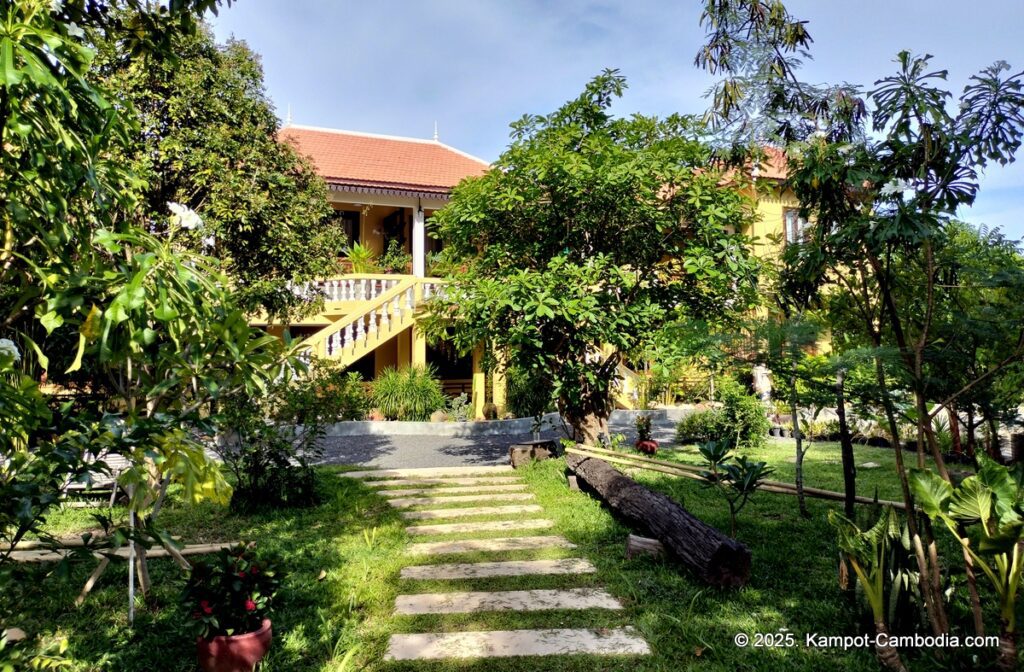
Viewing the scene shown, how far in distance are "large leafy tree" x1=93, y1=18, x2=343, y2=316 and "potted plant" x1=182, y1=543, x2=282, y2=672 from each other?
4294mm

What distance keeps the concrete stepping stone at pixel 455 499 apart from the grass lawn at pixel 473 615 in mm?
551

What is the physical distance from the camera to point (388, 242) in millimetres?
20203

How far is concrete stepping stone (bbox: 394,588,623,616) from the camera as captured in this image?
4641 millimetres

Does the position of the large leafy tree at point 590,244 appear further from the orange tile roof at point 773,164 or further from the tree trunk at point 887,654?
the tree trunk at point 887,654

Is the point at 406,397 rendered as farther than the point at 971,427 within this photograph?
Yes

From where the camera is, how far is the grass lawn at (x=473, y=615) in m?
3.86

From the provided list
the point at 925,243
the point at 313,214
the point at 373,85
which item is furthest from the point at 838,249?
the point at 373,85

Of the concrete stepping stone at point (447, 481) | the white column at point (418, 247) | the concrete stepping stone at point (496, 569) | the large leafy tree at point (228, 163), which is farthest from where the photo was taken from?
the white column at point (418, 247)

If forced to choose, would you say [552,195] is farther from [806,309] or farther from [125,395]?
[125,395]

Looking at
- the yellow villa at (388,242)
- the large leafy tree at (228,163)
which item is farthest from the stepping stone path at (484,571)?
the yellow villa at (388,242)

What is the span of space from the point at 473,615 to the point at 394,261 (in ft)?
47.6

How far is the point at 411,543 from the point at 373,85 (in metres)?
13.3

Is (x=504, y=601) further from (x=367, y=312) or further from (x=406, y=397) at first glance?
(x=367, y=312)

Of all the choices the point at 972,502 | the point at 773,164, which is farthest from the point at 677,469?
the point at 972,502
